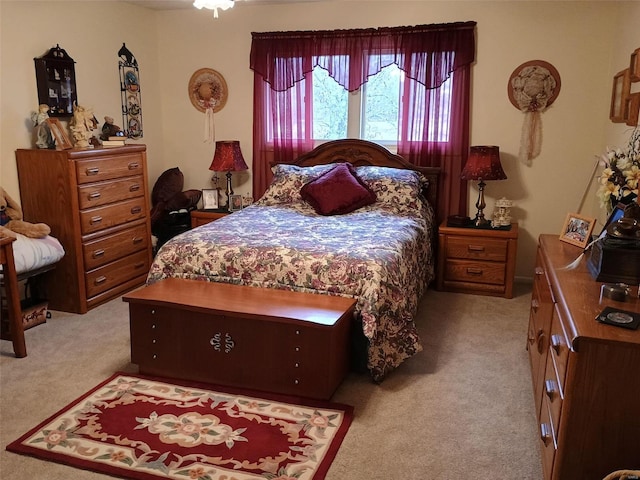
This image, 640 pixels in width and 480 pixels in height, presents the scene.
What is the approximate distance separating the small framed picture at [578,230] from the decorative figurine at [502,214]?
4.76 feet

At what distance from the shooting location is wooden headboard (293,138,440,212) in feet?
15.3

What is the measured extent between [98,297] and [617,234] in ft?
11.4

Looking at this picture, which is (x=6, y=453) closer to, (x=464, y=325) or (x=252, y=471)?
(x=252, y=471)

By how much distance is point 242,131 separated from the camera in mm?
5242

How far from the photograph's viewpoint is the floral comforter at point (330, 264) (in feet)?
9.53

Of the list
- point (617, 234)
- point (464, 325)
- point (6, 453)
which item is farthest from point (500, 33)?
point (6, 453)

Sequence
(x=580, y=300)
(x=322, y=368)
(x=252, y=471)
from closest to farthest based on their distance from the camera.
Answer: (x=580, y=300) → (x=252, y=471) → (x=322, y=368)

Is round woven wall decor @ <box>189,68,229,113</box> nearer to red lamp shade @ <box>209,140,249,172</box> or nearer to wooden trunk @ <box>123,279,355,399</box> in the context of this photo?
red lamp shade @ <box>209,140,249,172</box>

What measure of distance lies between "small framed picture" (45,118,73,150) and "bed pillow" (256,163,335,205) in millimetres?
1538

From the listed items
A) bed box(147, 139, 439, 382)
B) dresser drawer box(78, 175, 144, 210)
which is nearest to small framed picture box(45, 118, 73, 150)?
dresser drawer box(78, 175, 144, 210)

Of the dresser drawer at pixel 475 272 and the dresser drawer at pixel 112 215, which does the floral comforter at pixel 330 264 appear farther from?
the dresser drawer at pixel 112 215

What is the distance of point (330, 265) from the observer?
2.97 metres

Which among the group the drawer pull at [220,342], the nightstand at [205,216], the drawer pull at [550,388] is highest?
the nightstand at [205,216]

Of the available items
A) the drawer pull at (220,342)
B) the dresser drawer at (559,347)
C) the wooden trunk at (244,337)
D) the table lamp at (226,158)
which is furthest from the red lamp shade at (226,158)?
the dresser drawer at (559,347)
